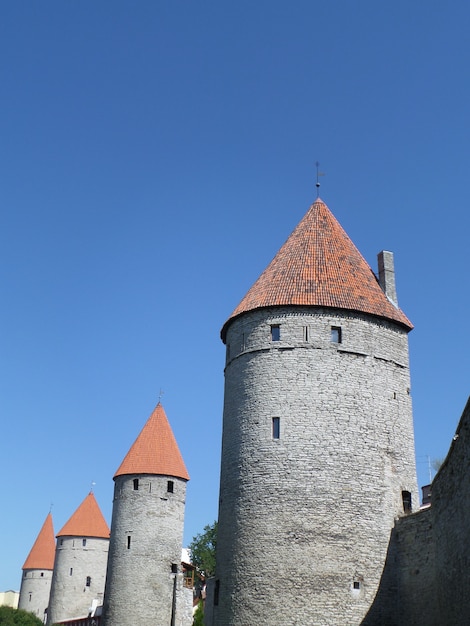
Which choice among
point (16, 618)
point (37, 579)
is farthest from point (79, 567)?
point (37, 579)

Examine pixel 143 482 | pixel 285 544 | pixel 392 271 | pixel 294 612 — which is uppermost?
pixel 392 271

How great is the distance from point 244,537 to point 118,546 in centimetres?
1455

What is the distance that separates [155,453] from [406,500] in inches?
663

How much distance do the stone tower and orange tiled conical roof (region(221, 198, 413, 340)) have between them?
41mm

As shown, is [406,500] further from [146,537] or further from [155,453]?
[155,453]

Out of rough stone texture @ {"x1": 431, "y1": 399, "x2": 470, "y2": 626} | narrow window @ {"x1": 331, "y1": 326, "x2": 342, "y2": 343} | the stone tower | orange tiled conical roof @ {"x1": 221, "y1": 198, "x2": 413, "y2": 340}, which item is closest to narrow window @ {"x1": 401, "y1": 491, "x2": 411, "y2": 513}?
the stone tower

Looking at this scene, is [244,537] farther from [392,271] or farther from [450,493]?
[392,271]

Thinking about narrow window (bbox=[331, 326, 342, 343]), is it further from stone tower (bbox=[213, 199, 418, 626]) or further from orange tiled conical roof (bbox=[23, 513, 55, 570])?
orange tiled conical roof (bbox=[23, 513, 55, 570])

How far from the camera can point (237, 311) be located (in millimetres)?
20188

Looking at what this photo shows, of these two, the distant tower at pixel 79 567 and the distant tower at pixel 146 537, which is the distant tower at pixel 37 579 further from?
the distant tower at pixel 146 537

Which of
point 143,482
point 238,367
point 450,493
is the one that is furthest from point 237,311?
point 143,482

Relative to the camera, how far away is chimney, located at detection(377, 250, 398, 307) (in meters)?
20.8

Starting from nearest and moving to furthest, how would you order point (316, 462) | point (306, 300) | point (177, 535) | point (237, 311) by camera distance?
point (316, 462) → point (306, 300) → point (237, 311) → point (177, 535)

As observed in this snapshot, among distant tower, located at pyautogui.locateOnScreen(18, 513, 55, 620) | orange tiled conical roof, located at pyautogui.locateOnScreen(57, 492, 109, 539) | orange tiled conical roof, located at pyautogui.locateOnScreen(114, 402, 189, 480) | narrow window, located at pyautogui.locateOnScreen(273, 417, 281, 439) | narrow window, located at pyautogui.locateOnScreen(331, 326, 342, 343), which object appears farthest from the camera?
distant tower, located at pyautogui.locateOnScreen(18, 513, 55, 620)
